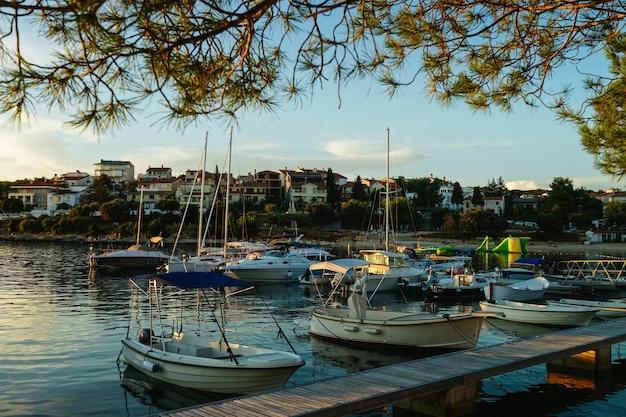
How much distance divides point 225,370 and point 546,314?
47.1 ft

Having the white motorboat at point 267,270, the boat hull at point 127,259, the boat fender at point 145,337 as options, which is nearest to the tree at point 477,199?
the boat hull at point 127,259

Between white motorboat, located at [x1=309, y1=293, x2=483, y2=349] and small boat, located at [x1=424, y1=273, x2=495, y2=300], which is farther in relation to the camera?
small boat, located at [x1=424, y1=273, x2=495, y2=300]

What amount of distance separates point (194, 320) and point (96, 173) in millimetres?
150432

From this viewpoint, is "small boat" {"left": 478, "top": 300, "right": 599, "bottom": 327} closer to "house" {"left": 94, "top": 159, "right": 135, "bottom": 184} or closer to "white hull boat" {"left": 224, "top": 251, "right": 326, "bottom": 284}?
Answer: "white hull boat" {"left": 224, "top": 251, "right": 326, "bottom": 284}

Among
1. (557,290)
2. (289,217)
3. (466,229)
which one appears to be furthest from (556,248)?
(557,290)

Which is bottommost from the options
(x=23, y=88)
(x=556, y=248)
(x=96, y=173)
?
(x=556, y=248)

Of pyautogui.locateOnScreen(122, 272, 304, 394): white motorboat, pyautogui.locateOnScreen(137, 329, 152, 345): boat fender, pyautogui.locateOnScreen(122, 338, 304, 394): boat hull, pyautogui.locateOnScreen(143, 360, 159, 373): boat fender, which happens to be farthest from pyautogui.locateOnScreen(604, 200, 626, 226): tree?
pyautogui.locateOnScreen(143, 360, 159, 373): boat fender

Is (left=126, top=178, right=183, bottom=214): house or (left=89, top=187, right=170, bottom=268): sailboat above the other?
(left=126, top=178, right=183, bottom=214): house

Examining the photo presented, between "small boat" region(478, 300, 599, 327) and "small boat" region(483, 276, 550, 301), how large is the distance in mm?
3663

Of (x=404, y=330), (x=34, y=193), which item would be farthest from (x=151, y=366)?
(x=34, y=193)

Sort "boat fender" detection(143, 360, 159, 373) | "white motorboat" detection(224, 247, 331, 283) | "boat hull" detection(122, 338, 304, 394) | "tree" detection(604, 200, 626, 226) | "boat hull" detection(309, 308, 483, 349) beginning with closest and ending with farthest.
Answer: "boat hull" detection(122, 338, 304, 394) < "boat fender" detection(143, 360, 159, 373) < "boat hull" detection(309, 308, 483, 349) < "white motorboat" detection(224, 247, 331, 283) < "tree" detection(604, 200, 626, 226)

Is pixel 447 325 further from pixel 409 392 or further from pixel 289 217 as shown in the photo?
pixel 289 217

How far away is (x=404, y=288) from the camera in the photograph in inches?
1300

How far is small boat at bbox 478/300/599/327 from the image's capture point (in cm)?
2111
